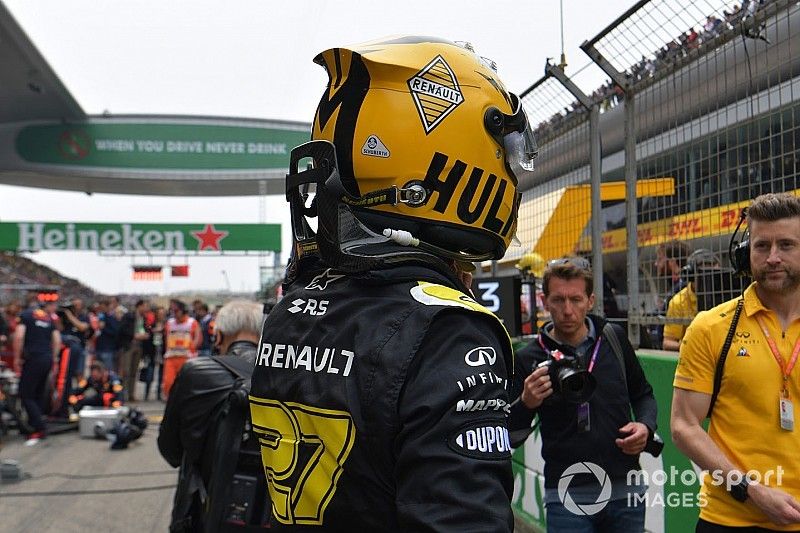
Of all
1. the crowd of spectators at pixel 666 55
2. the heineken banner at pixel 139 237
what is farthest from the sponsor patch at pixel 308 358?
the heineken banner at pixel 139 237

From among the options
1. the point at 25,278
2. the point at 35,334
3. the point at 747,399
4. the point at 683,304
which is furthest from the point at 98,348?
the point at 25,278

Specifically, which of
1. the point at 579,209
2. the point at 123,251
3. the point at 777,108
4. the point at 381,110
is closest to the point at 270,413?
the point at 381,110

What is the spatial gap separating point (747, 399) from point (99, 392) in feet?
32.2

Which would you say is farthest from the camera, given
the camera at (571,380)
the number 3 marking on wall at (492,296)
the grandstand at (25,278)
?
the grandstand at (25,278)

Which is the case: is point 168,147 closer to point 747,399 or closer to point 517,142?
point 747,399

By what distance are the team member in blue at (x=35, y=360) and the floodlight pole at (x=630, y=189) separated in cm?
791

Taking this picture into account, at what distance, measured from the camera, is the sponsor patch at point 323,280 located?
4.64 ft

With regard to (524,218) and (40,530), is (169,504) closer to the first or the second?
(40,530)

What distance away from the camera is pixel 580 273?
323cm

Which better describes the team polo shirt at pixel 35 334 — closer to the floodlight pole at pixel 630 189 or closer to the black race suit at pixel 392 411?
the floodlight pole at pixel 630 189

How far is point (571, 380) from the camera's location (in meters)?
2.80

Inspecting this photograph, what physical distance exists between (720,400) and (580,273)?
93 cm

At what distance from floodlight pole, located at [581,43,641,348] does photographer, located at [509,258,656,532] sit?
0.78 metres

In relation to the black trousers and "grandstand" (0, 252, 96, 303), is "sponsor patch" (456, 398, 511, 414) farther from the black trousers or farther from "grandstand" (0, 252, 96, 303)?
"grandstand" (0, 252, 96, 303)
